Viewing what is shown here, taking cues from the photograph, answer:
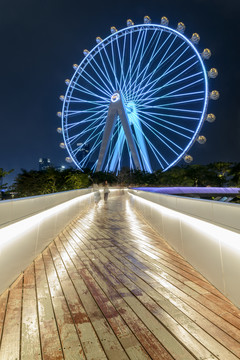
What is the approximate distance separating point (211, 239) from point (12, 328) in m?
1.99

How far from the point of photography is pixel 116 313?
6.89ft

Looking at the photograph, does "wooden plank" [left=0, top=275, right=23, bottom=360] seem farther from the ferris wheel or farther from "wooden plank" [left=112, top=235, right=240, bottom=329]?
the ferris wheel

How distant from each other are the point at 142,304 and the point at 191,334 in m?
0.56

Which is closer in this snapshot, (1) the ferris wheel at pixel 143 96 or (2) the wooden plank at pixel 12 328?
(2) the wooden plank at pixel 12 328

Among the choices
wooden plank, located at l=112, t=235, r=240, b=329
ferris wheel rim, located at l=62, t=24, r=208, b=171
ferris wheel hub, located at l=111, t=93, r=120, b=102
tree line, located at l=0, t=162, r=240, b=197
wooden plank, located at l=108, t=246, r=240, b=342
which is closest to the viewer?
wooden plank, located at l=108, t=246, r=240, b=342

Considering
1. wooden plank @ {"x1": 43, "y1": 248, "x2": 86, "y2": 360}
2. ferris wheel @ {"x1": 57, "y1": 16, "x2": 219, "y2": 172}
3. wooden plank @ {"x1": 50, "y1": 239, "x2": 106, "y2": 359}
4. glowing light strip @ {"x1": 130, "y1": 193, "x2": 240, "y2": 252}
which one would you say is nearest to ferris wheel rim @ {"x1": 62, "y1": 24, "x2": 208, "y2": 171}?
ferris wheel @ {"x1": 57, "y1": 16, "x2": 219, "y2": 172}

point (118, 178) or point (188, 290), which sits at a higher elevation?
point (118, 178)

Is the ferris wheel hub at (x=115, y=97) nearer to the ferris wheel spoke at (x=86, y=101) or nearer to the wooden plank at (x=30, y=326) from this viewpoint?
the ferris wheel spoke at (x=86, y=101)

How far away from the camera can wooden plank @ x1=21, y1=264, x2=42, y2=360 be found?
1.62m

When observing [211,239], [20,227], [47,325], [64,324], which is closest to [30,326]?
[47,325]

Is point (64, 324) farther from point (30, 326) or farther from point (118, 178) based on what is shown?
point (118, 178)

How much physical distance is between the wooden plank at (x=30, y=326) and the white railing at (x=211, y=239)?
1.67 metres

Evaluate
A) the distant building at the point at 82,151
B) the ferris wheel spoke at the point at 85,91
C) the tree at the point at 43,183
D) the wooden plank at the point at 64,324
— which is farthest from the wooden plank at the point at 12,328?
the ferris wheel spoke at the point at 85,91

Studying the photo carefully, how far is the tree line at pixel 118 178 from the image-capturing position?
52.1ft
